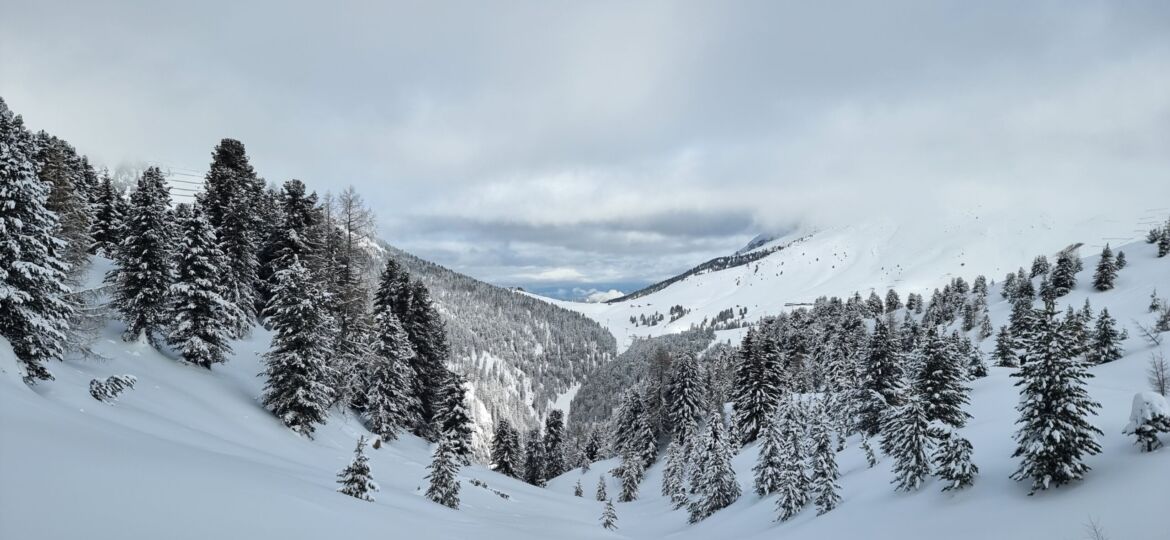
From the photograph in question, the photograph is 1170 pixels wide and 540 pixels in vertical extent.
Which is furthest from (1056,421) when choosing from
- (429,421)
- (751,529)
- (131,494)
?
(429,421)

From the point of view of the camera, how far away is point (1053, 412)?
40.6 feet

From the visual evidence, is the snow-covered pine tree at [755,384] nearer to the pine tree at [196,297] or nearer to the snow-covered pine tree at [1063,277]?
the pine tree at [196,297]

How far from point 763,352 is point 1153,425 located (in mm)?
39430

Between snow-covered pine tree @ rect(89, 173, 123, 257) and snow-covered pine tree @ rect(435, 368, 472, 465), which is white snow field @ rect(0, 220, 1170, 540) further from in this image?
snow-covered pine tree @ rect(89, 173, 123, 257)

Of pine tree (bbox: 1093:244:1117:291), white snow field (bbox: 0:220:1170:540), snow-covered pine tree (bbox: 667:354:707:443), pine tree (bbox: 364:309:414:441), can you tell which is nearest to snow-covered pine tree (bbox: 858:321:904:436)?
white snow field (bbox: 0:220:1170:540)

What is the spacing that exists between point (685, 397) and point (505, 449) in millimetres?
21765

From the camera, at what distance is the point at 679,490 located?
4125 cm

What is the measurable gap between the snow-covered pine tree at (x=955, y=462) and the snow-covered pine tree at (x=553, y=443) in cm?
5616

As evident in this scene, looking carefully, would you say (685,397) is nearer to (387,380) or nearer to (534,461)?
(534,461)

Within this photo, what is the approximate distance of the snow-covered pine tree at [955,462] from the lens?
48.3ft

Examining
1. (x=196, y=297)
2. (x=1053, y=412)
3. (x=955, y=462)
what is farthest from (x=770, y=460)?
(x=196, y=297)

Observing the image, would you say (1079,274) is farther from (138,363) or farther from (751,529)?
(138,363)

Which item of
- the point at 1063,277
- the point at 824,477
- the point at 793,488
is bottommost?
the point at 793,488

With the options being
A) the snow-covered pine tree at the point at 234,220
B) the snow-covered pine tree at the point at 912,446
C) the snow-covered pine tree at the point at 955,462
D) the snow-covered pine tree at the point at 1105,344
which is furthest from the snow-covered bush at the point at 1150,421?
the snow-covered pine tree at the point at 1105,344
